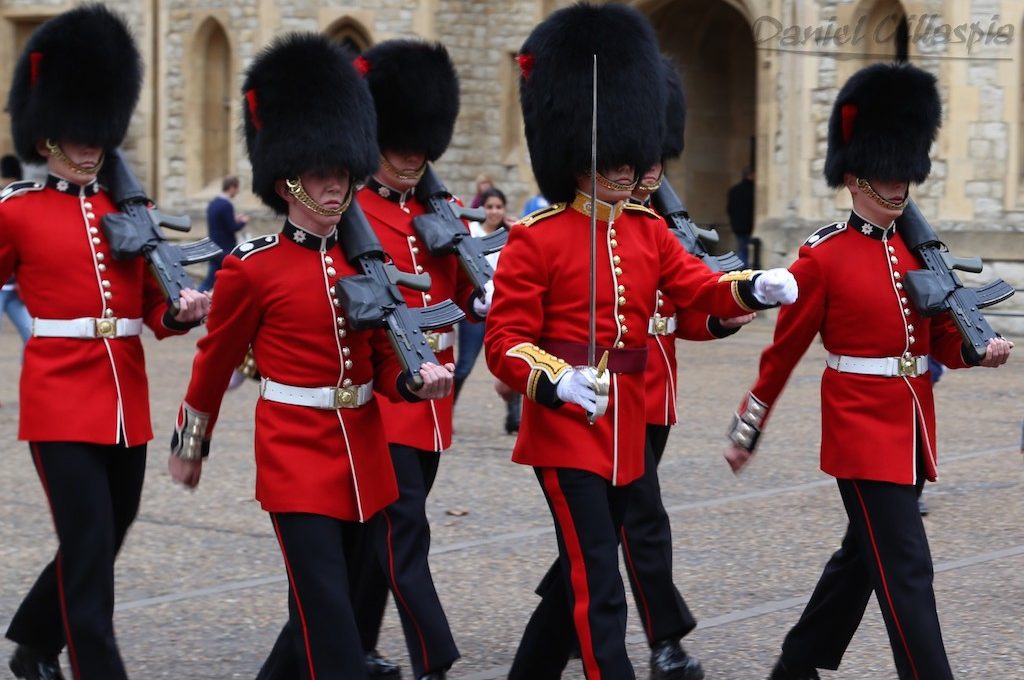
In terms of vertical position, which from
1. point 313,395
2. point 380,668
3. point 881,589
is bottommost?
point 380,668

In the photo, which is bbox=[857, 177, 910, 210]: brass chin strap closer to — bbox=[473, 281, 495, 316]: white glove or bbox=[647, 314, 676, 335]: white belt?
bbox=[647, 314, 676, 335]: white belt

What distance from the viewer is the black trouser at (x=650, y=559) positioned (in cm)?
485

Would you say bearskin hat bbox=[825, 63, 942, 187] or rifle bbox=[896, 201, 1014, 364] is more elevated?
bearskin hat bbox=[825, 63, 942, 187]

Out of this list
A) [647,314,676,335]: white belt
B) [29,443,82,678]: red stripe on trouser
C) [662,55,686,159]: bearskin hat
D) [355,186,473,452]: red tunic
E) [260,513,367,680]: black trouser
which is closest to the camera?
[260,513,367,680]: black trouser

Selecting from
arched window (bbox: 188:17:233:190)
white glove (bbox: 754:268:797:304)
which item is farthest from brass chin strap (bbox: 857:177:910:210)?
arched window (bbox: 188:17:233:190)

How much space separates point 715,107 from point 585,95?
1524 centimetres

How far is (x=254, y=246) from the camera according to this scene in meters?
4.04

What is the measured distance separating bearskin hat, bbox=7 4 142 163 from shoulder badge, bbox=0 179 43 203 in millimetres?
142

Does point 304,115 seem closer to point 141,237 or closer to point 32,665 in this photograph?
point 141,237

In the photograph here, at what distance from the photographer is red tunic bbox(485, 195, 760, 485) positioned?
408 cm

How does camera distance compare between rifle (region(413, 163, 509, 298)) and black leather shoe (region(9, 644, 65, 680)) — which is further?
rifle (region(413, 163, 509, 298))

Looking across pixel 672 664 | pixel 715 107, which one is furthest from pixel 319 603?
pixel 715 107

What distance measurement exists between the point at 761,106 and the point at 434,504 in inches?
395

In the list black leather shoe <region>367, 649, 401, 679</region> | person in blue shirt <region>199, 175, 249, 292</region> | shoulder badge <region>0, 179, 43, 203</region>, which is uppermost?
shoulder badge <region>0, 179, 43, 203</region>
